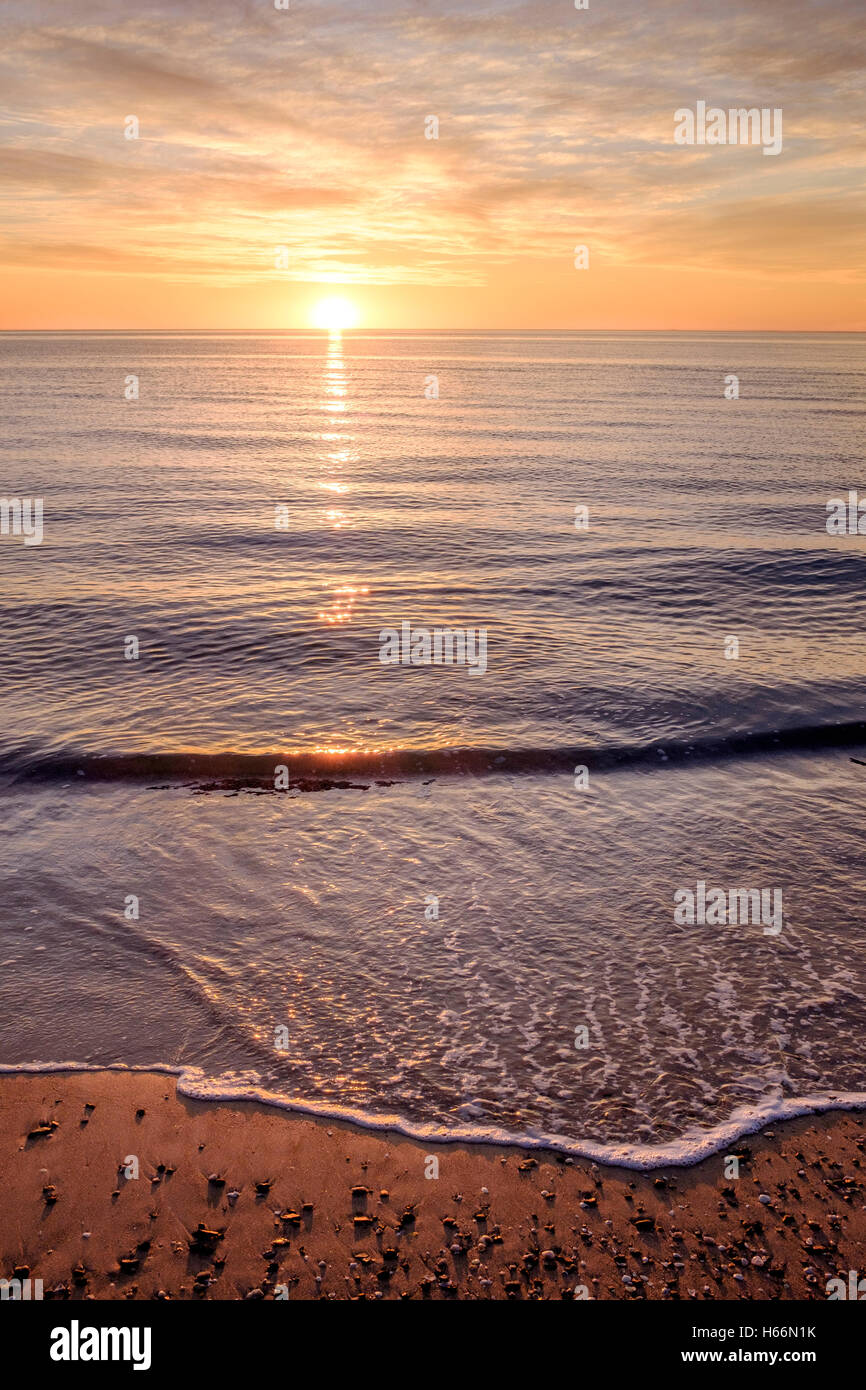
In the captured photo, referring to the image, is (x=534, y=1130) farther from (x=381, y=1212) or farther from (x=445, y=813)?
(x=445, y=813)

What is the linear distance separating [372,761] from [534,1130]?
27.6 ft

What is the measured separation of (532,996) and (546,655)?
12009 mm

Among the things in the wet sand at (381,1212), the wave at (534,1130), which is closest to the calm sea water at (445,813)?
the wave at (534,1130)

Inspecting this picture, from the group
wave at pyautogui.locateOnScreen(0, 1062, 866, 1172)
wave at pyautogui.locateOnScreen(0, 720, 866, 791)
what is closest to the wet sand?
wave at pyautogui.locateOnScreen(0, 1062, 866, 1172)

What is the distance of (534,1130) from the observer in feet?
24.8

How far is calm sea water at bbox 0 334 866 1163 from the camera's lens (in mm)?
8484

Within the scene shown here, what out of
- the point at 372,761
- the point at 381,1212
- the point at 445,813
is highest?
the point at 372,761

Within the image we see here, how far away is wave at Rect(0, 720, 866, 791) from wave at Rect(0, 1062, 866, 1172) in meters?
6.58

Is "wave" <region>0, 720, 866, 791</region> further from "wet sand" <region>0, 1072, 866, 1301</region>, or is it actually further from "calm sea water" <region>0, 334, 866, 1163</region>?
"wet sand" <region>0, 1072, 866, 1301</region>

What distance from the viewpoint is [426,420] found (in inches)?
2773

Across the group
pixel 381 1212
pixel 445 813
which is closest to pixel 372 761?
pixel 445 813

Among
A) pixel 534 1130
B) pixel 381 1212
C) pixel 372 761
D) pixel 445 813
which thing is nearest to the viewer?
pixel 381 1212
